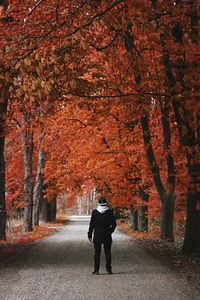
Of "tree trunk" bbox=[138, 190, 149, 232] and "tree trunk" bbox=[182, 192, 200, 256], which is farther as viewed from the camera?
"tree trunk" bbox=[138, 190, 149, 232]

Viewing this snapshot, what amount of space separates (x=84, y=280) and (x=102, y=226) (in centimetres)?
174

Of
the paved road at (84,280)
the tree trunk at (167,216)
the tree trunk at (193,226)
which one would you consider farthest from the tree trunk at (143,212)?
the tree trunk at (193,226)

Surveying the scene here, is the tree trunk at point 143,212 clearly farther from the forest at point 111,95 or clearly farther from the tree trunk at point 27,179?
the tree trunk at point 27,179

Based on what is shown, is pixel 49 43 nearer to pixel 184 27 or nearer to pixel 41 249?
pixel 184 27

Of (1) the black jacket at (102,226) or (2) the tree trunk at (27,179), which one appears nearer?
(1) the black jacket at (102,226)

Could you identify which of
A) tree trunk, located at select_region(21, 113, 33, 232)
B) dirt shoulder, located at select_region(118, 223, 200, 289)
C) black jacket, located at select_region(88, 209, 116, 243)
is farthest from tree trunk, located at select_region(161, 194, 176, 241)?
black jacket, located at select_region(88, 209, 116, 243)

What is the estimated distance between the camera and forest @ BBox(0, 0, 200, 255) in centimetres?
949

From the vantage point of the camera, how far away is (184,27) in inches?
571

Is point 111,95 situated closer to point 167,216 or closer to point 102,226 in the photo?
point 102,226

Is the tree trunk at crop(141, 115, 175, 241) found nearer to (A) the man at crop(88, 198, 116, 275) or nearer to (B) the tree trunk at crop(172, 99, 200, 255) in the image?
(B) the tree trunk at crop(172, 99, 200, 255)

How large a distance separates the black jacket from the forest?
297 cm

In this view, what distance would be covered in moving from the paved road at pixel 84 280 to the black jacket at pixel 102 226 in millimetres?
885

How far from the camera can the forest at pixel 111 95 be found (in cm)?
949

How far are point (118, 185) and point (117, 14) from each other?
1829 centimetres
